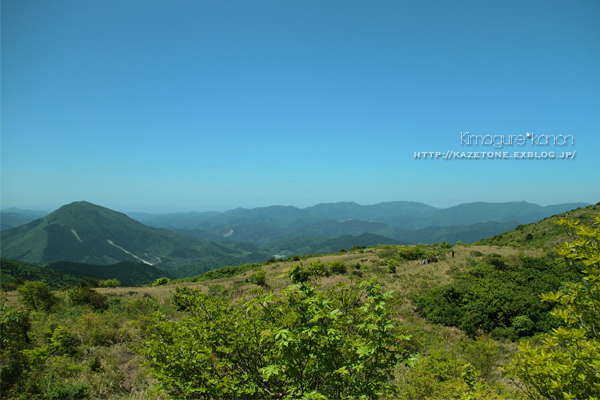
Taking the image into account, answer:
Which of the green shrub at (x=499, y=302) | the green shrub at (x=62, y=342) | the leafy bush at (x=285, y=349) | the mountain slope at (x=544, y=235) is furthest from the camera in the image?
the mountain slope at (x=544, y=235)

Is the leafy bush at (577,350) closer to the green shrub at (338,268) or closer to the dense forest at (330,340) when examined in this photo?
the dense forest at (330,340)

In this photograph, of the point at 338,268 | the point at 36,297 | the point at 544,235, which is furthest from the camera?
the point at 544,235

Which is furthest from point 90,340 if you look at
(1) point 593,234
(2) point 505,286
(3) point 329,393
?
(2) point 505,286

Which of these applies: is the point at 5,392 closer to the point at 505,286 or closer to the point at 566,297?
the point at 566,297

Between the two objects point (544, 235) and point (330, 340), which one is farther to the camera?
point (544, 235)

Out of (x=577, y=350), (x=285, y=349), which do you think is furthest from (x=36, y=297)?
(x=577, y=350)

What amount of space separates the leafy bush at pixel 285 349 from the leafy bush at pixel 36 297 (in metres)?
13.5

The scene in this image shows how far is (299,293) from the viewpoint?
141 inches

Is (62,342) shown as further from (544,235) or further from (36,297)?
(544,235)

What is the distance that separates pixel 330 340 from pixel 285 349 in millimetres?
770

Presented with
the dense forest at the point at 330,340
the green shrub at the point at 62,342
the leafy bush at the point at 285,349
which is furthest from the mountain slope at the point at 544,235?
the green shrub at the point at 62,342

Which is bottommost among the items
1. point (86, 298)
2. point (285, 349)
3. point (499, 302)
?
point (86, 298)

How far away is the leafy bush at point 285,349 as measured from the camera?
3.36 m

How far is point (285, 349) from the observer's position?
3.58 metres
